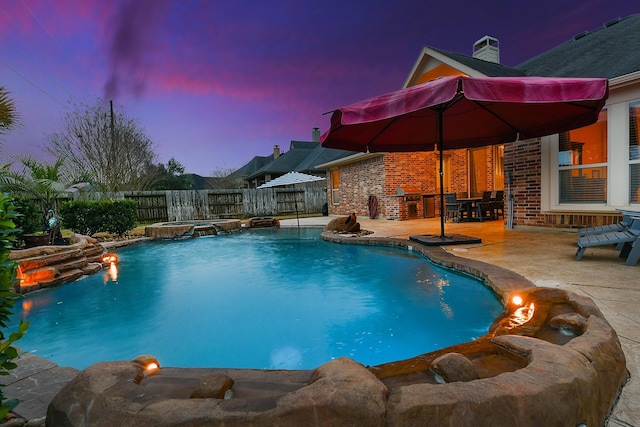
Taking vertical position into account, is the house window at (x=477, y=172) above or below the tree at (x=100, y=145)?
below

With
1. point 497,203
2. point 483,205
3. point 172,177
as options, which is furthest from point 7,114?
point 172,177

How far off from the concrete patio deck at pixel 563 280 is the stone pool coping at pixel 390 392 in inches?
8.3

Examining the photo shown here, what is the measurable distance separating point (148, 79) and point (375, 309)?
2246 cm

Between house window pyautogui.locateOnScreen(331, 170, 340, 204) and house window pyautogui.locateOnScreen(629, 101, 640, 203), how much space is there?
36.9 ft

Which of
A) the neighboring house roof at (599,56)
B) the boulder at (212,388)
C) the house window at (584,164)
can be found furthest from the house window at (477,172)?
the boulder at (212,388)

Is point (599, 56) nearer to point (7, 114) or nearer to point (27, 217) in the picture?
point (7, 114)

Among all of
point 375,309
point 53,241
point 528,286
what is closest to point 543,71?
point 528,286

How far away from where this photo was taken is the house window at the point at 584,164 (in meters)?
5.51

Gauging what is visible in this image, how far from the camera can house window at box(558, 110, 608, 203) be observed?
551cm

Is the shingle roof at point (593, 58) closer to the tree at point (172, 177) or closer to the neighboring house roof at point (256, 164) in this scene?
the tree at point (172, 177)

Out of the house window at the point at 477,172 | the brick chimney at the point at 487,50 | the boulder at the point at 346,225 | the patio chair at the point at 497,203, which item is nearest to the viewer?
the boulder at the point at 346,225

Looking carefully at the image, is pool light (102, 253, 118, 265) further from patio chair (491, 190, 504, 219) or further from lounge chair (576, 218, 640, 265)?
patio chair (491, 190, 504, 219)

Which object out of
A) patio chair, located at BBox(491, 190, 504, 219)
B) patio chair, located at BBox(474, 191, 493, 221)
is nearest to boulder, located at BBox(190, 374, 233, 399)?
patio chair, located at BBox(474, 191, 493, 221)

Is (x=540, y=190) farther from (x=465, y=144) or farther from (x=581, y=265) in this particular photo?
(x=581, y=265)
